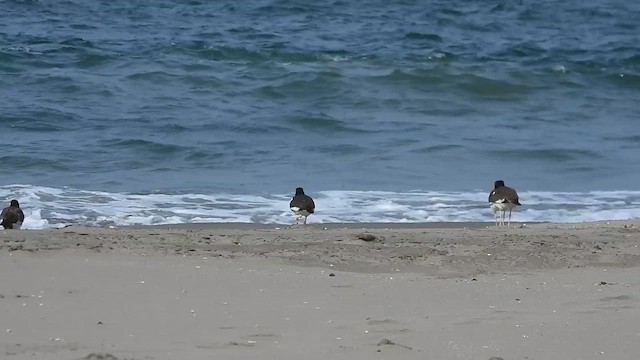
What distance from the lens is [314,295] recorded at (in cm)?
654

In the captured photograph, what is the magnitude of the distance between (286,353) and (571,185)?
875 cm

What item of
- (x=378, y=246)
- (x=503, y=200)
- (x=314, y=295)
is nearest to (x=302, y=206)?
(x=503, y=200)

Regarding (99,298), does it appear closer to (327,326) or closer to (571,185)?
(327,326)

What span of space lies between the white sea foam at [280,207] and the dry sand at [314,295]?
207 cm

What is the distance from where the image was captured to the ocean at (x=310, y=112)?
12.1 meters

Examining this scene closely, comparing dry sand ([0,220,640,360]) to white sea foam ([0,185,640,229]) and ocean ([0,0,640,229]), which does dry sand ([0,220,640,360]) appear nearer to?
white sea foam ([0,185,640,229])

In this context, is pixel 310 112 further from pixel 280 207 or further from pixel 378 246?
pixel 378 246

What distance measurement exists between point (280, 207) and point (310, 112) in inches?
263

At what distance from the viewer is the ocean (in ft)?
39.8

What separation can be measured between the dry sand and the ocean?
9.63ft

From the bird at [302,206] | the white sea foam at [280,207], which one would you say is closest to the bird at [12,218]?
the white sea foam at [280,207]

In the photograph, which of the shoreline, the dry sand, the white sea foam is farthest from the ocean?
the dry sand

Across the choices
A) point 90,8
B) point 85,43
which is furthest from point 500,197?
point 90,8

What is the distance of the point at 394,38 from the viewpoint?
26.5 metres
